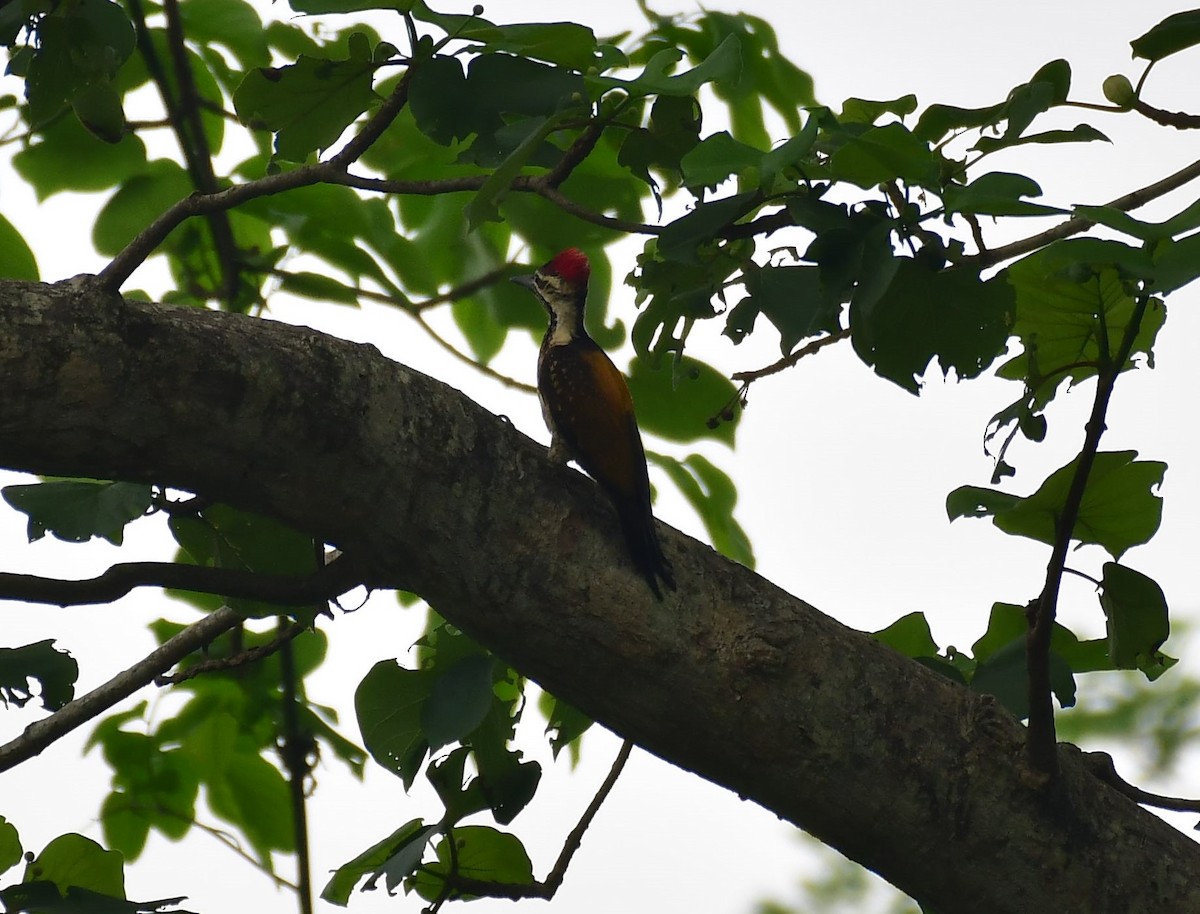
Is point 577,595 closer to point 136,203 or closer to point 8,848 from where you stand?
point 8,848

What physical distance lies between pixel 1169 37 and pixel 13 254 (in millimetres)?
2052

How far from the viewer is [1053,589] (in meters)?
1.87

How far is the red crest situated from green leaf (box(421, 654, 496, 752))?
86 cm

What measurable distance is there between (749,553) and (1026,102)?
45.6 inches

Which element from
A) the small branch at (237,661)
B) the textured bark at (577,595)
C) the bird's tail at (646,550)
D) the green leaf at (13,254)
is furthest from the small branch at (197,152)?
the bird's tail at (646,550)

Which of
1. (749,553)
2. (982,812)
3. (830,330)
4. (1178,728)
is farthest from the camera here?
(1178,728)

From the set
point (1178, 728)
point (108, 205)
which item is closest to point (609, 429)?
point (108, 205)

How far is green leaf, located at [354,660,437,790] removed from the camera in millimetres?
2291

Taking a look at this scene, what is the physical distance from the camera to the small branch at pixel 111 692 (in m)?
2.23

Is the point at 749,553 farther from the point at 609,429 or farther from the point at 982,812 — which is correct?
the point at 982,812

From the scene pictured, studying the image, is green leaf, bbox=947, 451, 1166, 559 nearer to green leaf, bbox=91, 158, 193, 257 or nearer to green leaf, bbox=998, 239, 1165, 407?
green leaf, bbox=998, 239, 1165, 407

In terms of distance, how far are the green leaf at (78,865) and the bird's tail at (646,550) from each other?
110 cm

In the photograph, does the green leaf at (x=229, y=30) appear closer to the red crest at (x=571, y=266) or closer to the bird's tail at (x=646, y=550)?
the red crest at (x=571, y=266)

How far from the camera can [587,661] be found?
197 centimetres
